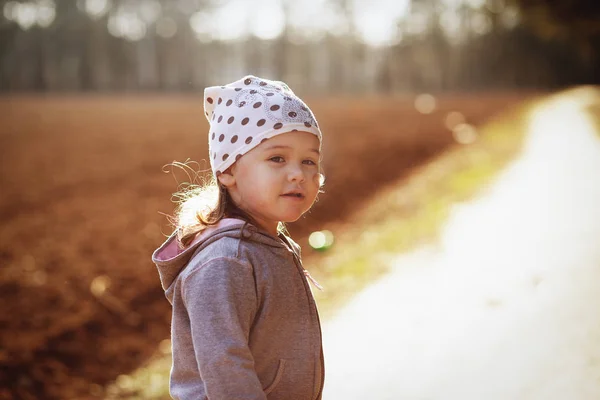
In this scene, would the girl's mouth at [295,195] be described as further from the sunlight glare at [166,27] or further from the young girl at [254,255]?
the sunlight glare at [166,27]

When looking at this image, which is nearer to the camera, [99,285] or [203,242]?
[203,242]

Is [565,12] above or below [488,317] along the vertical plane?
above

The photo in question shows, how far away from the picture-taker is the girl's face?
6.68 feet

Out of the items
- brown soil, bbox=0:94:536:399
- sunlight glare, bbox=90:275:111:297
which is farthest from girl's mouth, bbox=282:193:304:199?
sunlight glare, bbox=90:275:111:297

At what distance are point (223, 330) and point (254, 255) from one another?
0.86 feet

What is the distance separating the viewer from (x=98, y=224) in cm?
837

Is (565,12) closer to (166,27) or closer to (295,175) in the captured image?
(295,175)

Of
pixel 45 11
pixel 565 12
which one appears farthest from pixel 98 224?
pixel 45 11

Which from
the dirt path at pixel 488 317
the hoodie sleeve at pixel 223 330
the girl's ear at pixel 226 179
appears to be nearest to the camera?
the hoodie sleeve at pixel 223 330

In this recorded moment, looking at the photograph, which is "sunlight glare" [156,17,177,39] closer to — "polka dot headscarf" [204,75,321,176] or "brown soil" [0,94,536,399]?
"brown soil" [0,94,536,399]

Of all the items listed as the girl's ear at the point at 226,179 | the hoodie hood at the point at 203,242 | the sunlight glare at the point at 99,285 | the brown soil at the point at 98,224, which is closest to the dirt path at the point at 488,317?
the hoodie hood at the point at 203,242

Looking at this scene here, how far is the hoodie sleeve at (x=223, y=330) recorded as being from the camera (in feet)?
5.83

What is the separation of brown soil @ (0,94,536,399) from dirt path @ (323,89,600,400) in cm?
191

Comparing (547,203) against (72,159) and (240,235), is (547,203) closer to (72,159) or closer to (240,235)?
(240,235)
